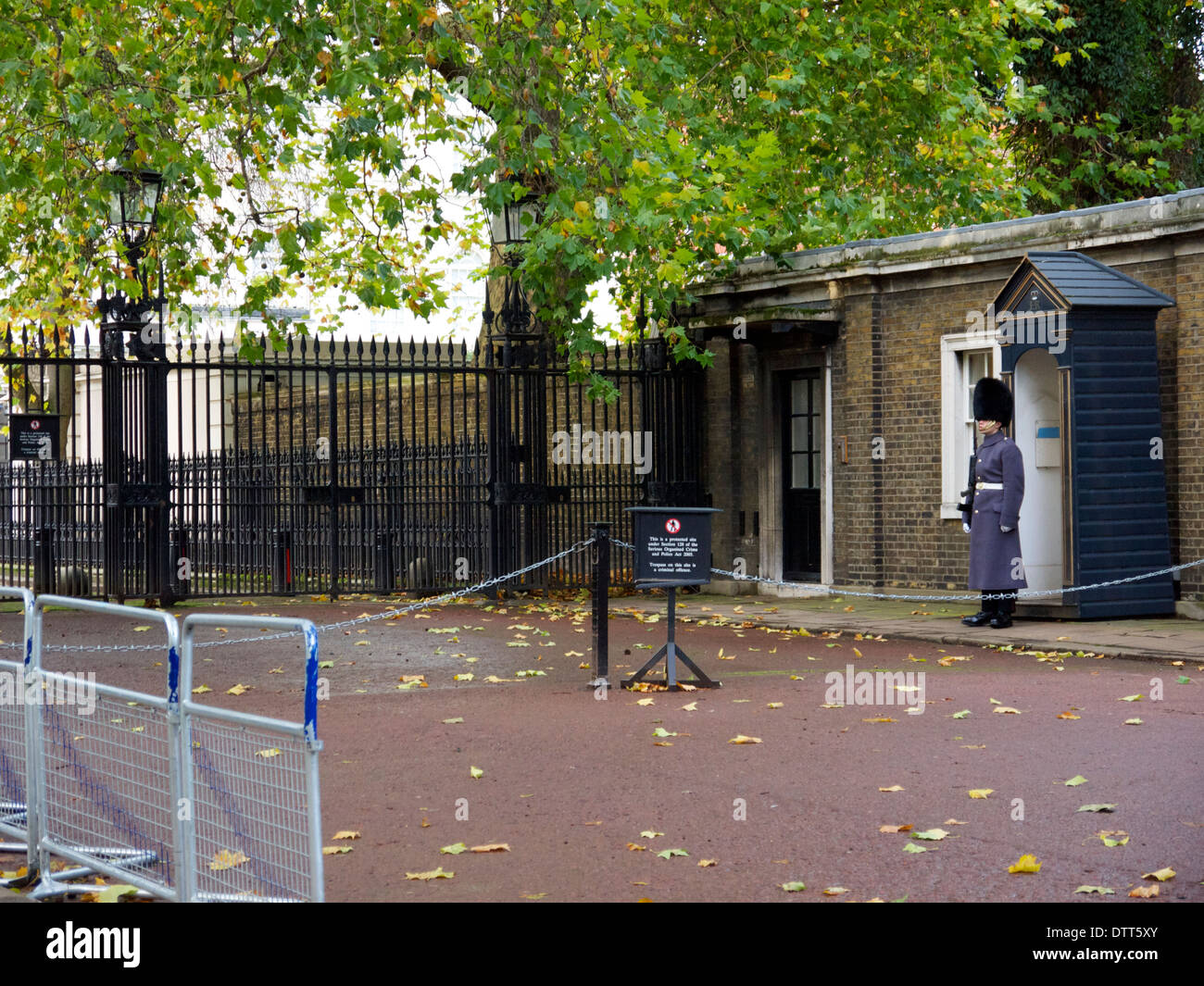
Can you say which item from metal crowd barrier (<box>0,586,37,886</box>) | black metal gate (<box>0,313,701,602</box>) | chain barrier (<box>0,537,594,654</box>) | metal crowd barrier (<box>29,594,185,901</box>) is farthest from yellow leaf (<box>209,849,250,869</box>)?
black metal gate (<box>0,313,701,602</box>)

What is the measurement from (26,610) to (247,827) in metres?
1.56

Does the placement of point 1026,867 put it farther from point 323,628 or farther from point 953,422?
point 953,422

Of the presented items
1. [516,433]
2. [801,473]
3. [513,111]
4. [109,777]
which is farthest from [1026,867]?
[801,473]

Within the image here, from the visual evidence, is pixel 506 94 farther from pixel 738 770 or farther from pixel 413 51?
pixel 738 770

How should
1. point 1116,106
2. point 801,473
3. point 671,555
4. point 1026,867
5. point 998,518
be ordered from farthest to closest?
point 1116,106 < point 801,473 < point 998,518 < point 671,555 < point 1026,867

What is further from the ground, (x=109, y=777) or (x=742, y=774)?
(x=109, y=777)

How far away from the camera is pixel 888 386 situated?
17516mm

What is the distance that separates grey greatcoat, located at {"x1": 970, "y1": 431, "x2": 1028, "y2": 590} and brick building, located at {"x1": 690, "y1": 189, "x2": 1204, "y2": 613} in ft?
2.35

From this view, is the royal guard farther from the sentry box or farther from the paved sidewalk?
the sentry box

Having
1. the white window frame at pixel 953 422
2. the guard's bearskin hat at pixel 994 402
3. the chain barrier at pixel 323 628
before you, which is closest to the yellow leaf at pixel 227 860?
the chain barrier at pixel 323 628

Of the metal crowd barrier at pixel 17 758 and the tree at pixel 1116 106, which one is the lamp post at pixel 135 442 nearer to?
the metal crowd barrier at pixel 17 758

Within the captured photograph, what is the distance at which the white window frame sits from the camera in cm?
1677

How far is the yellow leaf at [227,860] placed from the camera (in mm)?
5262

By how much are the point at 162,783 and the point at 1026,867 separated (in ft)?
10.2
